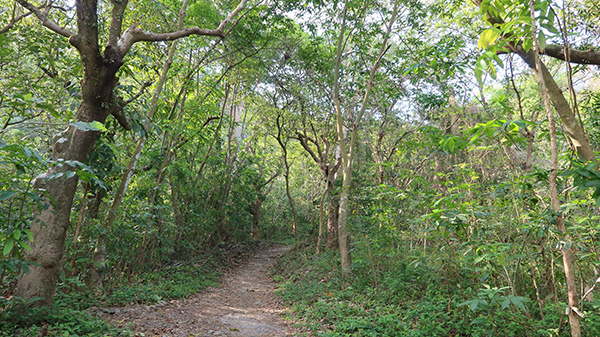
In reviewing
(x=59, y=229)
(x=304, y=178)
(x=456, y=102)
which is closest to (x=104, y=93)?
(x=59, y=229)

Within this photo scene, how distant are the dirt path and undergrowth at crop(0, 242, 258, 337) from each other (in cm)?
28

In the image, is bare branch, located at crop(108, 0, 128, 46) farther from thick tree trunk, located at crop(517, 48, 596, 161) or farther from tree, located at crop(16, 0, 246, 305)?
thick tree trunk, located at crop(517, 48, 596, 161)

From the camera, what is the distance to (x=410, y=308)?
15.9ft

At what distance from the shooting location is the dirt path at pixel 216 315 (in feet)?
14.9

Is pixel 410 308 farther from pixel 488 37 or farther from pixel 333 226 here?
pixel 333 226

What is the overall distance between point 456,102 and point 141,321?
10.1m

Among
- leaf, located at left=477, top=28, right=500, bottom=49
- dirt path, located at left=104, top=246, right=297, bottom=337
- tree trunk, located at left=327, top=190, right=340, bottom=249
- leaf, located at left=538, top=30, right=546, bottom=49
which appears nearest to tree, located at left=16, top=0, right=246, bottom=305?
dirt path, located at left=104, top=246, right=297, bottom=337

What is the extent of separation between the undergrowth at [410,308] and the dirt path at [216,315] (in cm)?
50

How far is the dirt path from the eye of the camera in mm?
4543

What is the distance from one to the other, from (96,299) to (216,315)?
1980 millimetres

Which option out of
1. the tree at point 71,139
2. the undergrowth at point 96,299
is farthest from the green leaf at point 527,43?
the undergrowth at point 96,299

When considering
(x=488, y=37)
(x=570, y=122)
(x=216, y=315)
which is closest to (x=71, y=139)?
(x=216, y=315)

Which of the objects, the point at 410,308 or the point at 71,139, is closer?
the point at 71,139

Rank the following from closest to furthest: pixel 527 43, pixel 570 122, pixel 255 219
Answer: pixel 527 43 < pixel 570 122 < pixel 255 219
